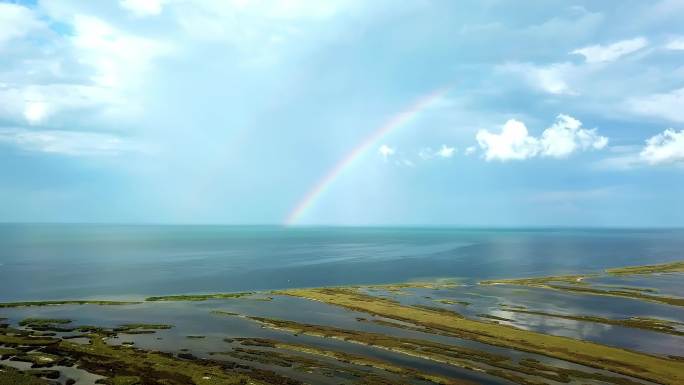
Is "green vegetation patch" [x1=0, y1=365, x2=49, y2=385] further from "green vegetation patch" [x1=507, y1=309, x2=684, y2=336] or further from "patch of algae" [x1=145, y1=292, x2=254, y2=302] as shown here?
"green vegetation patch" [x1=507, y1=309, x2=684, y2=336]

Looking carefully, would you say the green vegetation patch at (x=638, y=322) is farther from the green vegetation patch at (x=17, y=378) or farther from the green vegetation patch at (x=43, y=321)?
the green vegetation patch at (x=43, y=321)

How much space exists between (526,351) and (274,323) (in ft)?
126

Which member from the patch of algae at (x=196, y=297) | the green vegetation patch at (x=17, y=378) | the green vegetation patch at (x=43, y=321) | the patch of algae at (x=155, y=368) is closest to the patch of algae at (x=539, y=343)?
the patch of algae at (x=196, y=297)

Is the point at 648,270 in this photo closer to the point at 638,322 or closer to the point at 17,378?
the point at 638,322

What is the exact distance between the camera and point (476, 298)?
345 ft

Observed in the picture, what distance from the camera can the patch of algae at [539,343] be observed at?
176ft

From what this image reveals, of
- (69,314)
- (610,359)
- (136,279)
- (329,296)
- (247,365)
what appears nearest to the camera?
(247,365)

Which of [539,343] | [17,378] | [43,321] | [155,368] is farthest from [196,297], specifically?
[539,343]

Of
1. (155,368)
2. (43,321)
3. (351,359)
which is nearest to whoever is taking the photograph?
(155,368)

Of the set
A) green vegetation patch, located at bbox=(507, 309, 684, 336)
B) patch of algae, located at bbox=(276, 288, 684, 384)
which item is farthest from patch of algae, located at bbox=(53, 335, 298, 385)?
green vegetation patch, located at bbox=(507, 309, 684, 336)

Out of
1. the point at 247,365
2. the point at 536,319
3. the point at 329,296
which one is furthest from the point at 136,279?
the point at 536,319

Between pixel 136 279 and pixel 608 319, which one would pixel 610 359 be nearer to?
pixel 608 319

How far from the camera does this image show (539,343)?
64.6 meters

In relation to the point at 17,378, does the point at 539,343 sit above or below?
below
